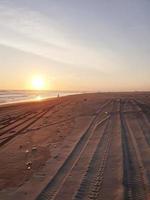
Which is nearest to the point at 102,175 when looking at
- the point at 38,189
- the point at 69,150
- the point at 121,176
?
the point at 121,176

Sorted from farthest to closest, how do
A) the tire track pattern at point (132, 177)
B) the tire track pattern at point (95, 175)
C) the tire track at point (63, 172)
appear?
the tire track at point (63, 172), the tire track pattern at point (95, 175), the tire track pattern at point (132, 177)

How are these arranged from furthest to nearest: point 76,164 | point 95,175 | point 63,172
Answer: point 76,164 < point 63,172 < point 95,175

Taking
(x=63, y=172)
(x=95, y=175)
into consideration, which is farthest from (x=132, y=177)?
(x=63, y=172)

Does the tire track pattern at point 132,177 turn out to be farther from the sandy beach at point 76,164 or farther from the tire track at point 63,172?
the tire track at point 63,172

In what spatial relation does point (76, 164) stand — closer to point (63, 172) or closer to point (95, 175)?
point (63, 172)

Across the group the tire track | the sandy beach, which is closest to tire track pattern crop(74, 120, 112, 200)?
the sandy beach

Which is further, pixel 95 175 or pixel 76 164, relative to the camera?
pixel 76 164

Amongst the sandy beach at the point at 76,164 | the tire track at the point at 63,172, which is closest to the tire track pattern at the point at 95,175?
the sandy beach at the point at 76,164

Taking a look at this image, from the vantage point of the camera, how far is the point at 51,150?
35.3 ft

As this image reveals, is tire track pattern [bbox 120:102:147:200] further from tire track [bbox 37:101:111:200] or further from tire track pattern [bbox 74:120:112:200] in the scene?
tire track [bbox 37:101:111:200]

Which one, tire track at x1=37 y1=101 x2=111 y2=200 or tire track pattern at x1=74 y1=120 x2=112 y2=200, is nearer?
tire track pattern at x1=74 y1=120 x2=112 y2=200

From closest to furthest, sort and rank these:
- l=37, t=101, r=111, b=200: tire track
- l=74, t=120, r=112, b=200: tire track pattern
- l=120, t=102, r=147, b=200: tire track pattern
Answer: l=120, t=102, r=147, b=200: tire track pattern → l=74, t=120, r=112, b=200: tire track pattern → l=37, t=101, r=111, b=200: tire track

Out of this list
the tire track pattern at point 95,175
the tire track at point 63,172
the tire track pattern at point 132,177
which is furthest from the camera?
the tire track at point 63,172

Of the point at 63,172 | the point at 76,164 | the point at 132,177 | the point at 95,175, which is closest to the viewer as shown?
the point at 132,177
